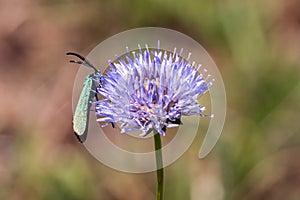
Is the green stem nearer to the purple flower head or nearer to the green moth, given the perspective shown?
the purple flower head

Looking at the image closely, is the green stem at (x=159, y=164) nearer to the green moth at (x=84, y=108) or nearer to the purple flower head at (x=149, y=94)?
the purple flower head at (x=149, y=94)

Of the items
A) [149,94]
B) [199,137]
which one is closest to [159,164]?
[149,94]

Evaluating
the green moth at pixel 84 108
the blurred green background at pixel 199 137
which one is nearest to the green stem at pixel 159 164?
the green moth at pixel 84 108

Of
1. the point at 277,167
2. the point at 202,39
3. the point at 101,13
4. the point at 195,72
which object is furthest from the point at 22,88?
the point at 195,72

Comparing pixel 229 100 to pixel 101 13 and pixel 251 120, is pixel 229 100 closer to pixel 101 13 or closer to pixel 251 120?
pixel 251 120

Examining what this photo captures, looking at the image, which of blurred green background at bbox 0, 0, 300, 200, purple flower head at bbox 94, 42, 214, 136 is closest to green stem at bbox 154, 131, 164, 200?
purple flower head at bbox 94, 42, 214, 136

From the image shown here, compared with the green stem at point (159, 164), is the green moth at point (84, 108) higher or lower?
higher

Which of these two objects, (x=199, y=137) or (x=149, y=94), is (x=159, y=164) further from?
(x=199, y=137)
